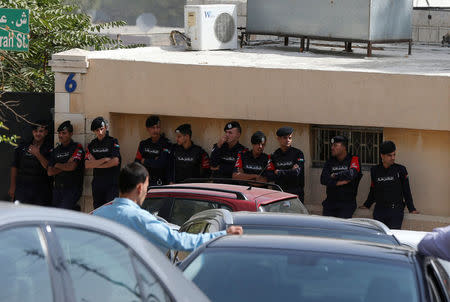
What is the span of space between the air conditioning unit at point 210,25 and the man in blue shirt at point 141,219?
9.66 metres

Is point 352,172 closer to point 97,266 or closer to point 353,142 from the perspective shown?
point 353,142

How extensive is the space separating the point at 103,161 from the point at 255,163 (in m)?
2.29

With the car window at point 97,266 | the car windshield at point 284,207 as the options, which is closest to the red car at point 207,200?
the car windshield at point 284,207

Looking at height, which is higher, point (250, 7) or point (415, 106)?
point (250, 7)

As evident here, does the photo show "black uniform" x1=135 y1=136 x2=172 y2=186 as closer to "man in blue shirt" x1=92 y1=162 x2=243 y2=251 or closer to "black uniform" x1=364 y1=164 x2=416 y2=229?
"black uniform" x1=364 y1=164 x2=416 y2=229

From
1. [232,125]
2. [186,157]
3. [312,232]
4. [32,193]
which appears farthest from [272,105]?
[312,232]

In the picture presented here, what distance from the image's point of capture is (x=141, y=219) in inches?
220

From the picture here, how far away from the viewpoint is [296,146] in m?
12.9

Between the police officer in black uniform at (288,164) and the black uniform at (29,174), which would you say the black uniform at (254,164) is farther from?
the black uniform at (29,174)

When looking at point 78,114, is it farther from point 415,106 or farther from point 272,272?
point 272,272

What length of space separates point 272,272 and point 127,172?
1.37 m

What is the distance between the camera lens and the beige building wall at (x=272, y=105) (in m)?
12.2

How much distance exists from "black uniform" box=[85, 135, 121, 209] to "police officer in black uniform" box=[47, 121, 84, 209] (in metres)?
0.26

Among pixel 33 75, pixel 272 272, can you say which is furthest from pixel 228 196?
pixel 33 75
